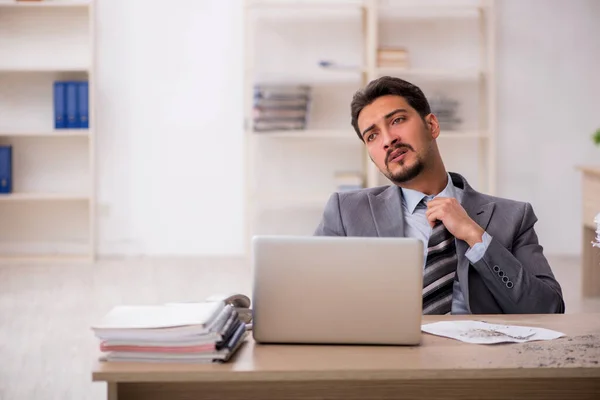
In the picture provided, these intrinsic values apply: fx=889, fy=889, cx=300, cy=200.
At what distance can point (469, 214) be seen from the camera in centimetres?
212

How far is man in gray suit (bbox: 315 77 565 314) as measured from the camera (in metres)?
1.95

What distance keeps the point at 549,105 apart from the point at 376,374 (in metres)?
5.35

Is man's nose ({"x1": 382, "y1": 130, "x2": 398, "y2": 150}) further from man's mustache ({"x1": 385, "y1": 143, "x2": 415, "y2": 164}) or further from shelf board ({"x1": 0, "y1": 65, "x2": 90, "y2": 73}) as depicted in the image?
shelf board ({"x1": 0, "y1": 65, "x2": 90, "y2": 73})

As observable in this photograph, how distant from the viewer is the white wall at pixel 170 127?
624 centimetres

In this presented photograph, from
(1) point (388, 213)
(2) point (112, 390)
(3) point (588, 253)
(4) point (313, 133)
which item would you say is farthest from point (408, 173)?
(4) point (313, 133)

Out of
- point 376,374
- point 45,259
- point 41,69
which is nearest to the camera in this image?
point 376,374

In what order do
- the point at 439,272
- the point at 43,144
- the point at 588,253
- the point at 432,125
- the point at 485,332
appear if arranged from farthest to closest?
the point at 43,144
the point at 588,253
the point at 432,125
the point at 439,272
the point at 485,332

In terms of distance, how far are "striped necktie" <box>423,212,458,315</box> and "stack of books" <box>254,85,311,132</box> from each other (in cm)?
397

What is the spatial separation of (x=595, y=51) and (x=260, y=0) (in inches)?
95.2

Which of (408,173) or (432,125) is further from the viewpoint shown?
(432,125)

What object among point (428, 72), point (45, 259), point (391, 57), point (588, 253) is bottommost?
point (45, 259)

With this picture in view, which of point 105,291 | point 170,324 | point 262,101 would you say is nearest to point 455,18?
point 262,101

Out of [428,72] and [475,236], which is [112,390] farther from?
[428,72]

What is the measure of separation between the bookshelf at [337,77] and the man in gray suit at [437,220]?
3.98 m
